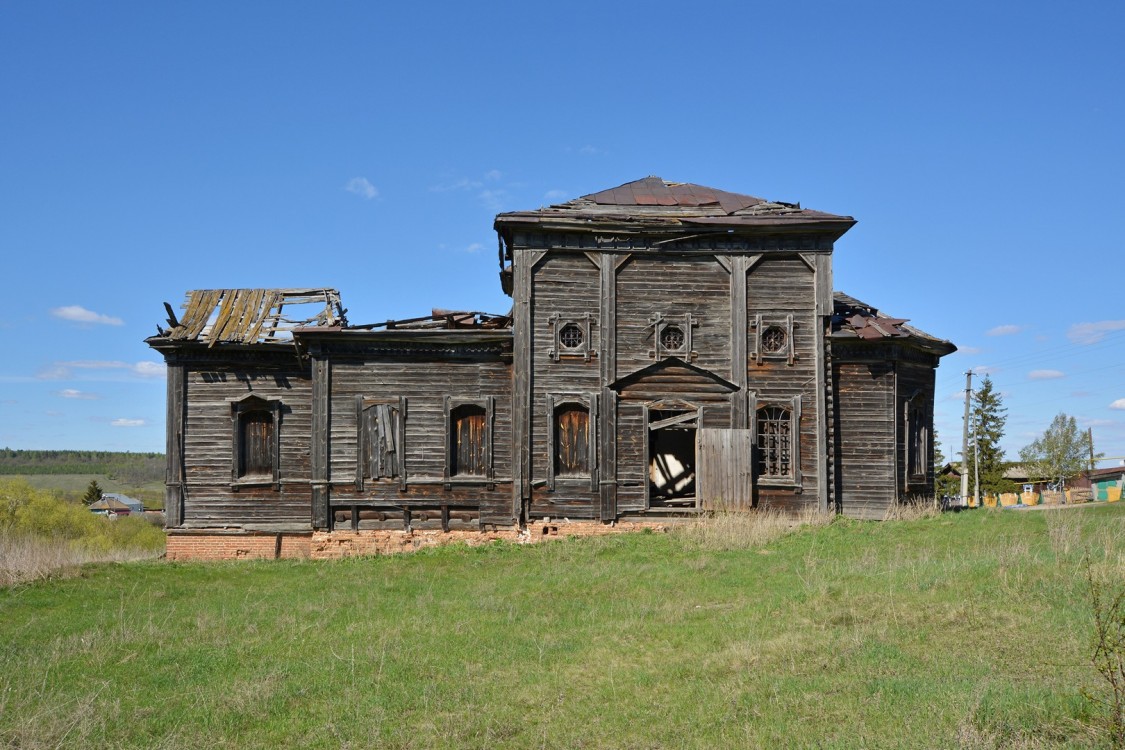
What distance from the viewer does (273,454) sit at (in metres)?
21.1

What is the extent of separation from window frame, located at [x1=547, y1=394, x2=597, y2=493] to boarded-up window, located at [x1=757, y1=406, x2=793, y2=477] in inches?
155

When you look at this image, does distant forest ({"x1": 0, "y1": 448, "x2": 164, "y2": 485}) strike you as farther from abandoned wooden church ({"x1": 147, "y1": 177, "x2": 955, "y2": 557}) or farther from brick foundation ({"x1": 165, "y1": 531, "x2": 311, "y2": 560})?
abandoned wooden church ({"x1": 147, "y1": 177, "x2": 955, "y2": 557})

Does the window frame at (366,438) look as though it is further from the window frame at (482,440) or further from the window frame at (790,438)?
the window frame at (790,438)

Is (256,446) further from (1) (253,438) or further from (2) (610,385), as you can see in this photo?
(2) (610,385)

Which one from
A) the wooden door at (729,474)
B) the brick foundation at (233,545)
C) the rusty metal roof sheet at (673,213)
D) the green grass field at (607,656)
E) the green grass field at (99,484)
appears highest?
the rusty metal roof sheet at (673,213)

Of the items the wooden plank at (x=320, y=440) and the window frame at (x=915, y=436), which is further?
the window frame at (x=915, y=436)

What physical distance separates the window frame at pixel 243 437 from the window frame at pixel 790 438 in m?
11.5

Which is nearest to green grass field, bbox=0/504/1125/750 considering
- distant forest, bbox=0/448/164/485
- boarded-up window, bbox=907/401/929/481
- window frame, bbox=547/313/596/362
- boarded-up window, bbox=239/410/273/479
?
window frame, bbox=547/313/596/362

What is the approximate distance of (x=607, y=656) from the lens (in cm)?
912

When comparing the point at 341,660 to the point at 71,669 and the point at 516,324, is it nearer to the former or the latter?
the point at 71,669

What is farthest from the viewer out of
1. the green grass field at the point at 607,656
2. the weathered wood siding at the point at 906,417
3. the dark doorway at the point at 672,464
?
the dark doorway at the point at 672,464

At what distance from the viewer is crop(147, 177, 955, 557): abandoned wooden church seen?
779 inches

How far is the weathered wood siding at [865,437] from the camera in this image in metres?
20.6

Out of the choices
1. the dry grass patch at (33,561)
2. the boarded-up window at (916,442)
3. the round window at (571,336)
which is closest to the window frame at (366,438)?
the round window at (571,336)
